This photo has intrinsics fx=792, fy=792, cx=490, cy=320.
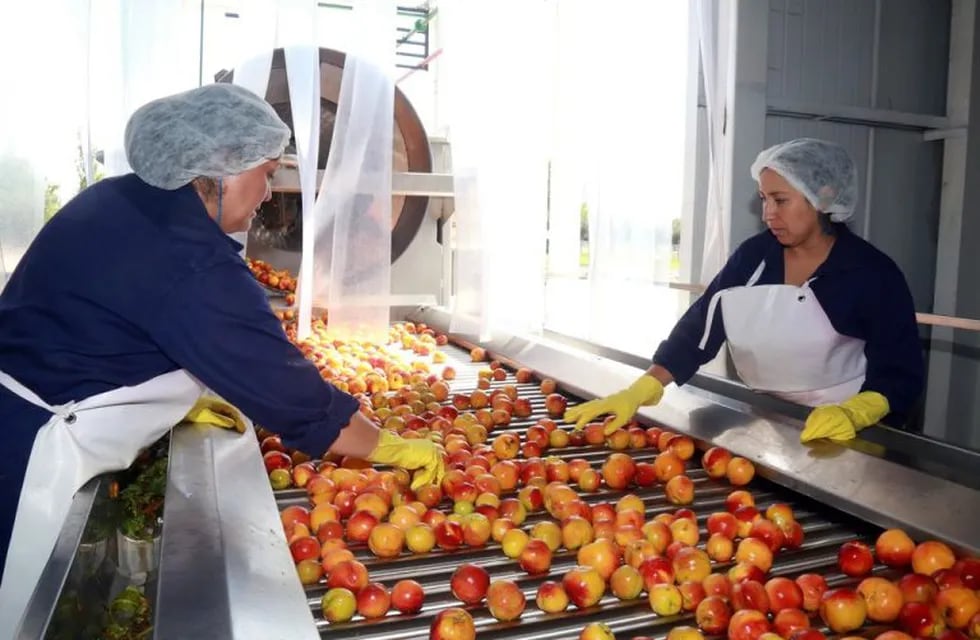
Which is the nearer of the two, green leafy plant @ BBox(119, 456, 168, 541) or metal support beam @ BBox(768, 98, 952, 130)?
green leafy plant @ BBox(119, 456, 168, 541)

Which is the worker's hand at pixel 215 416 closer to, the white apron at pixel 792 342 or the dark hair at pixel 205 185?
the dark hair at pixel 205 185

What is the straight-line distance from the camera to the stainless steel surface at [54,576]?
1188mm

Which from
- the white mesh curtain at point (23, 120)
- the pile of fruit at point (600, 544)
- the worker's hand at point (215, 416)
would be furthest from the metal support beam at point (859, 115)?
the white mesh curtain at point (23, 120)

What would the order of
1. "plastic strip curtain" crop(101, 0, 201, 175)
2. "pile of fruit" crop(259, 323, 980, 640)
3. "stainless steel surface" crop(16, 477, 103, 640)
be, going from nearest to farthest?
"stainless steel surface" crop(16, 477, 103, 640) → "pile of fruit" crop(259, 323, 980, 640) → "plastic strip curtain" crop(101, 0, 201, 175)

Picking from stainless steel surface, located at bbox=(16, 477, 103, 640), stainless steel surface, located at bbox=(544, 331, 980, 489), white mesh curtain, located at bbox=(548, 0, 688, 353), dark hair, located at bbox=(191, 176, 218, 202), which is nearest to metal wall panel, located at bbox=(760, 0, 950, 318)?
white mesh curtain, located at bbox=(548, 0, 688, 353)

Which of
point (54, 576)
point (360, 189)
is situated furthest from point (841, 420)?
point (360, 189)

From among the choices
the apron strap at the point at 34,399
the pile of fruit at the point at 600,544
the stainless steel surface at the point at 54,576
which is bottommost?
the pile of fruit at the point at 600,544

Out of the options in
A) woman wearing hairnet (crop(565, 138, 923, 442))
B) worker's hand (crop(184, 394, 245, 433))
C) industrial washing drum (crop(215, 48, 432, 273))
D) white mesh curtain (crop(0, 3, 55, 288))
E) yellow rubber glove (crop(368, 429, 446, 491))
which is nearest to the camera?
yellow rubber glove (crop(368, 429, 446, 491))

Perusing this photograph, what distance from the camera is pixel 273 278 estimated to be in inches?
207

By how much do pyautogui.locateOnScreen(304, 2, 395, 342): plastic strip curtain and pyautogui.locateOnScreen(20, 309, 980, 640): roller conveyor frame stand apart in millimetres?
1748

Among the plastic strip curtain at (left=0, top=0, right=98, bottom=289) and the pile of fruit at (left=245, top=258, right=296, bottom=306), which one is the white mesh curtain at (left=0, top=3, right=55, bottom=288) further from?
the pile of fruit at (left=245, top=258, right=296, bottom=306)

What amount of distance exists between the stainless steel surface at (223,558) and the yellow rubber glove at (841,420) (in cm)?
151

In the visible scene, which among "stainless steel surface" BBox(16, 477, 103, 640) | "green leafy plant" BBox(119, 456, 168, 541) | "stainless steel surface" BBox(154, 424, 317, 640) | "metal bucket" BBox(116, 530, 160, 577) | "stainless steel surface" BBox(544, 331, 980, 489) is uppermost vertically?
"stainless steel surface" BBox(544, 331, 980, 489)

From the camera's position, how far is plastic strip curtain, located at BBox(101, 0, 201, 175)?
372 centimetres
